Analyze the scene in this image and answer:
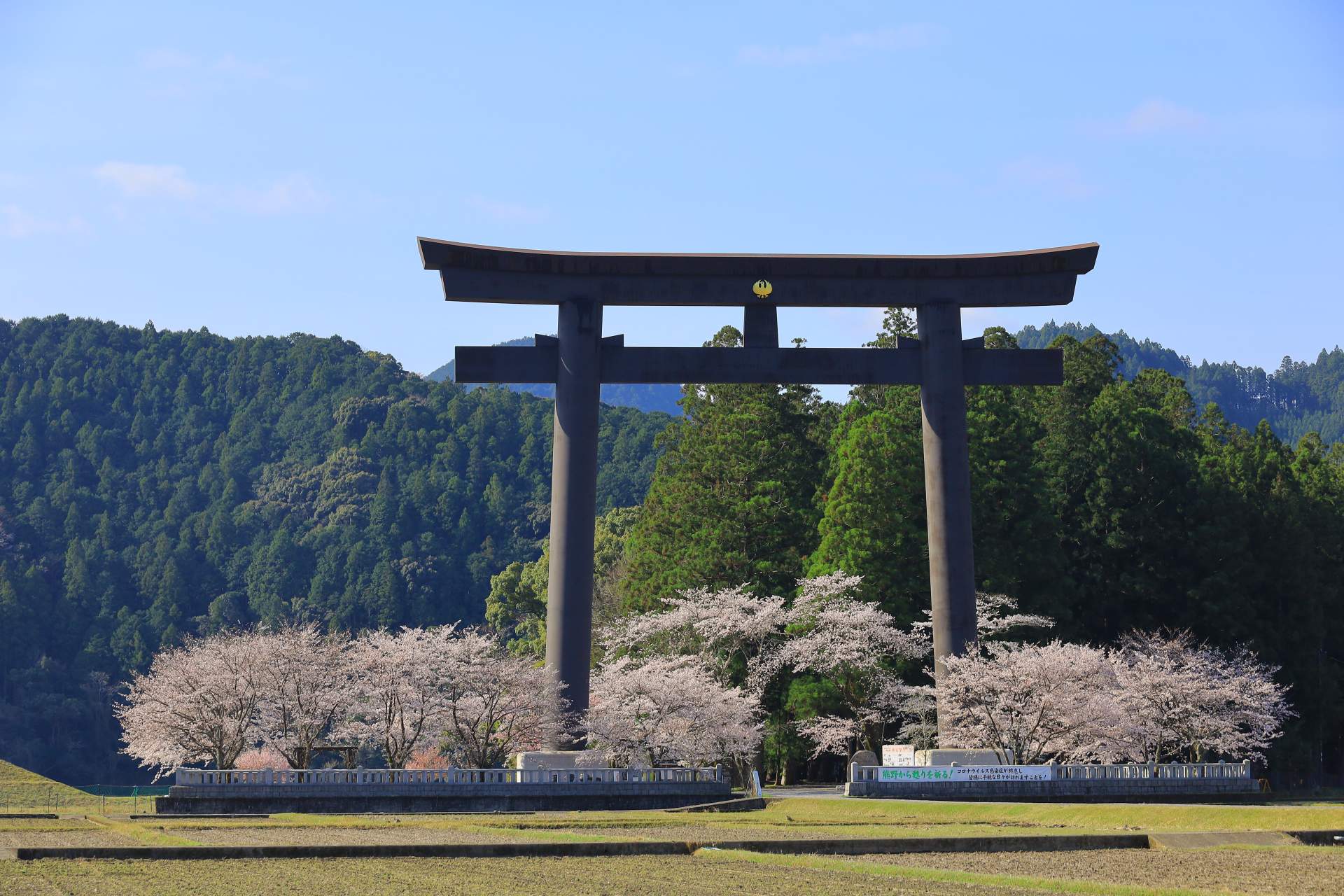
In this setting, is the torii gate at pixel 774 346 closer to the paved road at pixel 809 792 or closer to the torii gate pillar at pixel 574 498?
the torii gate pillar at pixel 574 498

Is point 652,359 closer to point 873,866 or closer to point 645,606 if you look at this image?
point 645,606

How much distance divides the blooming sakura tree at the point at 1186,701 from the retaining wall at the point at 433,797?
47.9 feet

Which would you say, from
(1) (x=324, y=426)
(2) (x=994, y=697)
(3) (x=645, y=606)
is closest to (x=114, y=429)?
(1) (x=324, y=426)

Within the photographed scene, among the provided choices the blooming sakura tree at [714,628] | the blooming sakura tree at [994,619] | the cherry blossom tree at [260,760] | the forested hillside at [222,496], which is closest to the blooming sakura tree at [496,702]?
the blooming sakura tree at [714,628]

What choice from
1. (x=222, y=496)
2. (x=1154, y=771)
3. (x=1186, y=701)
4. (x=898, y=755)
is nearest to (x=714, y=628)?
(x=898, y=755)

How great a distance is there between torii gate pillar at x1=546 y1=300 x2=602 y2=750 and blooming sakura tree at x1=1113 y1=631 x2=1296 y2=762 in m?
16.5

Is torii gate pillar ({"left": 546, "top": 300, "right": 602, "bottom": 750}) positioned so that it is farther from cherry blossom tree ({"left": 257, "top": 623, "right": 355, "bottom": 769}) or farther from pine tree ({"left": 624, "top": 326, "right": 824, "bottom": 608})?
pine tree ({"left": 624, "top": 326, "right": 824, "bottom": 608})

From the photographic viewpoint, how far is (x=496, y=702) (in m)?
43.5

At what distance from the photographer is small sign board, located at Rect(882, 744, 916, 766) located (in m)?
44.9

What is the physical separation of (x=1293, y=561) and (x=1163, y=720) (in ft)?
49.5

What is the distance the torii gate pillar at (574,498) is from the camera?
144ft

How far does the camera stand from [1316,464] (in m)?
75.2

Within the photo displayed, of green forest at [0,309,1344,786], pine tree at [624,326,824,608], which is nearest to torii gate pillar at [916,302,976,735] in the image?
green forest at [0,309,1344,786]

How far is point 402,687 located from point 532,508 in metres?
122
